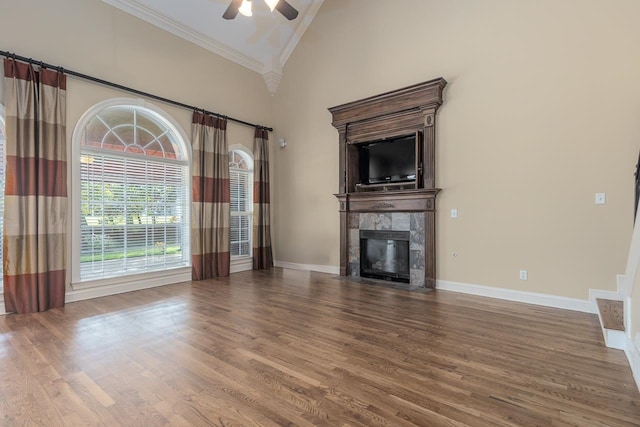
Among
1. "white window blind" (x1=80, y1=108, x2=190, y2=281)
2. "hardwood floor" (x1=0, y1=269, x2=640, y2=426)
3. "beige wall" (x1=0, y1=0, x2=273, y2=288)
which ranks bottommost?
"hardwood floor" (x1=0, y1=269, x2=640, y2=426)

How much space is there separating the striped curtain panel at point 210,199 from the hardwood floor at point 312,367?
1528mm

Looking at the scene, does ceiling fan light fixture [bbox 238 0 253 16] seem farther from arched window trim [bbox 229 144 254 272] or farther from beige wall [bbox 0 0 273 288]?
arched window trim [bbox 229 144 254 272]

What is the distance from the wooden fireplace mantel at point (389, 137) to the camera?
4.38 metres

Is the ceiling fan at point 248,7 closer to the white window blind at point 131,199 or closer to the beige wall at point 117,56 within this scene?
the beige wall at point 117,56

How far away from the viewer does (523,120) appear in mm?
3725

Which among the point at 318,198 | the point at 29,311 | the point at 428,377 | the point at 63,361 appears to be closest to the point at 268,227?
the point at 318,198

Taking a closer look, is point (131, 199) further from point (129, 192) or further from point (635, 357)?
point (635, 357)

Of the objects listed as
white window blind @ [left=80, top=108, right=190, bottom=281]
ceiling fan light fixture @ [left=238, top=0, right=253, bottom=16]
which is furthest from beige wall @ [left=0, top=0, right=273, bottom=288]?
ceiling fan light fixture @ [left=238, top=0, right=253, bottom=16]

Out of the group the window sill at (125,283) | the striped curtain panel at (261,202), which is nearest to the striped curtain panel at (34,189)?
the window sill at (125,283)

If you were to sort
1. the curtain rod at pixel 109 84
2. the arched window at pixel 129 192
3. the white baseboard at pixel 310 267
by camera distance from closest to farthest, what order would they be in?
the curtain rod at pixel 109 84 → the arched window at pixel 129 192 → the white baseboard at pixel 310 267

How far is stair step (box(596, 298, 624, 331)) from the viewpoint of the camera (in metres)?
2.49

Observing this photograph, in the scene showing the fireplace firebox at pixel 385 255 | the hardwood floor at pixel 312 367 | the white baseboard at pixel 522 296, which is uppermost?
the fireplace firebox at pixel 385 255

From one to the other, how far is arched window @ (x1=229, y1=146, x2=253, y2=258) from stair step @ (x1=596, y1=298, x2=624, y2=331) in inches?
199

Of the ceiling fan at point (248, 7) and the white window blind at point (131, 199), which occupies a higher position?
the ceiling fan at point (248, 7)
